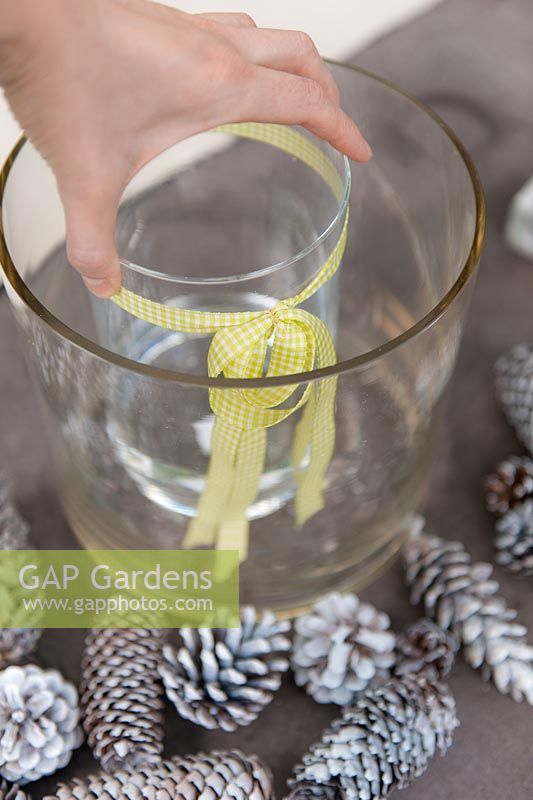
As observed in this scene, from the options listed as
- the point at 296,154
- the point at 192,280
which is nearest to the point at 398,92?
the point at 296,154

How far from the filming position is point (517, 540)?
0.53 meters

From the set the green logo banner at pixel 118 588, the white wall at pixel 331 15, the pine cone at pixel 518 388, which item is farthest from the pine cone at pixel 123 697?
the white wall at pixel 331 15

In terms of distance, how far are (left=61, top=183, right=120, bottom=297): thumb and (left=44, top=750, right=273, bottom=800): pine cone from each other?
223mm

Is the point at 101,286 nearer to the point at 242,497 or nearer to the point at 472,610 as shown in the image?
the point at 242,497

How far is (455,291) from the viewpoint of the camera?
0.42 meters

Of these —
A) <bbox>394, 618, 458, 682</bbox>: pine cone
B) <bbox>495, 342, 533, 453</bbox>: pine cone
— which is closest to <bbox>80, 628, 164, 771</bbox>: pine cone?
<bbox>394, 618, 458, 682</bbox>: pine cone

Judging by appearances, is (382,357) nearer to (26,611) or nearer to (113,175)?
(113,175)

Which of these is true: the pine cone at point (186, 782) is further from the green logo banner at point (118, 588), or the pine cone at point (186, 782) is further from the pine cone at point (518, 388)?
the pine cone at point (518, 388)

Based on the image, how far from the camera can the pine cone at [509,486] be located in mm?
542

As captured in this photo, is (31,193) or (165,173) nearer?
(31,193)

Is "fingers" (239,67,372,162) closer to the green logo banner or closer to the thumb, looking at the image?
the thumb

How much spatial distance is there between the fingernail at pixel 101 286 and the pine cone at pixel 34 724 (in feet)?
0.63

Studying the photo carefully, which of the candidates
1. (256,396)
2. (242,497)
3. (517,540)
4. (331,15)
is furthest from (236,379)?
(331,15)

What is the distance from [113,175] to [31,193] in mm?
150
